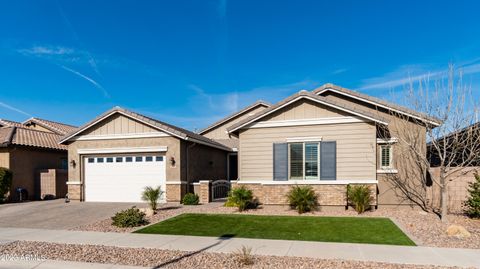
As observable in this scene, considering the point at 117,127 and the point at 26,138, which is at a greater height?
the point at 117,127

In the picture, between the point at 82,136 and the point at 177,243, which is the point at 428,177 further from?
the point at 82,136

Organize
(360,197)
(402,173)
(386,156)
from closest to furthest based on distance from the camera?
(360,197), (402,173), (386,156)

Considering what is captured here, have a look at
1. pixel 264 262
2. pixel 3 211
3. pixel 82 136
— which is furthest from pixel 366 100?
pixel 3 211

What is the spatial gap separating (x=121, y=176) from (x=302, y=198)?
953 cm

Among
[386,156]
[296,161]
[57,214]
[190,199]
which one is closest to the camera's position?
[57,214]

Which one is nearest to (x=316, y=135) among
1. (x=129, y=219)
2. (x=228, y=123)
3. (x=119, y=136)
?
(x=129, y=219)

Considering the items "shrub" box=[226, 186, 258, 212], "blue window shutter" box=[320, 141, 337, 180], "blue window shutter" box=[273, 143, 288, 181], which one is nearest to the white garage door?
"shrub" box=[226, 186, 258, 212]

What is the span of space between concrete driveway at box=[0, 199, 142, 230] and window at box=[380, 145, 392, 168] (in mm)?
10815

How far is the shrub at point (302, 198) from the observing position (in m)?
12.7

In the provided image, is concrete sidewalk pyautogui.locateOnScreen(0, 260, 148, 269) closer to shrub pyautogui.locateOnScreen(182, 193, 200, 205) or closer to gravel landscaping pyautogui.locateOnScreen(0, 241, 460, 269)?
gravel landscaping pyautogui.locateOnScreen(0, 241, 460, 269)

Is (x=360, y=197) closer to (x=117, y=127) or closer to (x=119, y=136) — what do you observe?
(x=119, y=136)

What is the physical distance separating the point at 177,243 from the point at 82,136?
1174cm

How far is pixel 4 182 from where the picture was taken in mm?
17609

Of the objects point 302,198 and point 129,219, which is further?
point 302,198
